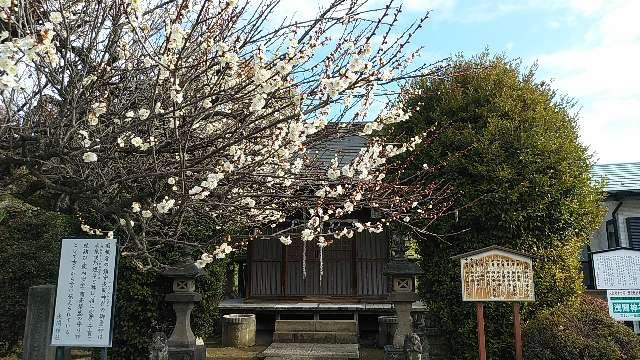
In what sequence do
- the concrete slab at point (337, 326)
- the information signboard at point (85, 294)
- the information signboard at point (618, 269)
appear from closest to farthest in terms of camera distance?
the information signboard at point (85, 294) < the information signboard at point (618, 269) < the concrete slab at point (337, 326)

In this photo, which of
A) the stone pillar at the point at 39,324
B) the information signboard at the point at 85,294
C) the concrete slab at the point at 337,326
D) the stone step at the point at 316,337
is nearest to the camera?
the information signboard at the point at 85,294

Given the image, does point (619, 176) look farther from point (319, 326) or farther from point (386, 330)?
point (319, 326)

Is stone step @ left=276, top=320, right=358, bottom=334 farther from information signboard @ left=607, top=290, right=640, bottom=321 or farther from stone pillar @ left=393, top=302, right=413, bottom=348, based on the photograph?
information signboard @ left=607, top=290, right=640, bottom=321

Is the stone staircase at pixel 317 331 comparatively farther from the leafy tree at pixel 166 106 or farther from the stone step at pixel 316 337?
the leafy tree at pixel 166 106

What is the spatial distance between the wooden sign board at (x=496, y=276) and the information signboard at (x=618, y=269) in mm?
1198

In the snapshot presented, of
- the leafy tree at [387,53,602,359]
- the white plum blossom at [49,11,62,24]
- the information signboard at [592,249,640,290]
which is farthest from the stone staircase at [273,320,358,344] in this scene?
the white plum blossom at [49,11,62,24]

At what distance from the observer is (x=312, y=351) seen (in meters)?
9.50

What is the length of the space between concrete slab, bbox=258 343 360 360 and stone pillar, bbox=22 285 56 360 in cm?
453

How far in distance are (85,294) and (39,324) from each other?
88 cm

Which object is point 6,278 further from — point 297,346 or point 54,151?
point 54,151

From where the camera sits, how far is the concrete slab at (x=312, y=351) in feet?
29.8

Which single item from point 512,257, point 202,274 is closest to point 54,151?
point 202,274

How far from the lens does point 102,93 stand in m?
4.57

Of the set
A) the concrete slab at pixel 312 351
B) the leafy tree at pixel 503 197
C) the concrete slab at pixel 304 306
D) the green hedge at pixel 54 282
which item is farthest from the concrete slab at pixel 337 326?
the leafy tree at pixel 503 197
